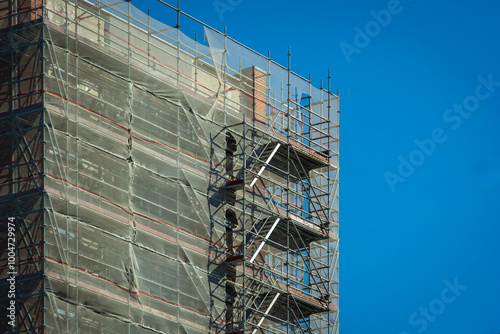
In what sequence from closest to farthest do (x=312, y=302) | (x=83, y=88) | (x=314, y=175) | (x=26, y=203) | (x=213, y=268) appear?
(x=26, y=203) → (x=83, y=88) → (x=213, y=268) → (x=312, y=302) → (x=314, y=175)

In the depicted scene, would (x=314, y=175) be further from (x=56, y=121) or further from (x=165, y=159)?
(x=56, y=121)

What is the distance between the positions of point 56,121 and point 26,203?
3171mm

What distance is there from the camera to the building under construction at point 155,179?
44.6 m

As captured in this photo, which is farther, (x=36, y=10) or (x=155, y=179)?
(x=155, y=179)

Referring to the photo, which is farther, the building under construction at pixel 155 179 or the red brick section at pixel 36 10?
the red brick section at pixel 36 10

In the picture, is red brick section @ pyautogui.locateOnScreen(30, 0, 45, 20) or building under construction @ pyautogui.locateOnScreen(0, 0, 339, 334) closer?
building under construction @ pyautogui.locateOnScreen(0, 0, 339, 334)

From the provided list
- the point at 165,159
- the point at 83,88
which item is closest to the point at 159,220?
the point at 165,159

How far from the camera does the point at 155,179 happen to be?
4928cm

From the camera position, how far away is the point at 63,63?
4634cm

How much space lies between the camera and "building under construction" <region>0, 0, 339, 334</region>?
4459 centimetres

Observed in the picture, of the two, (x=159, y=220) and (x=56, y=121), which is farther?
(x=159, y=220)

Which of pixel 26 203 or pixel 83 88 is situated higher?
pixel 83 88

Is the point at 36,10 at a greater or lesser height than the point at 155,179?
greater

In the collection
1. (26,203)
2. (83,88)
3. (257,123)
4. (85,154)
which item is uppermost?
(257,123)
